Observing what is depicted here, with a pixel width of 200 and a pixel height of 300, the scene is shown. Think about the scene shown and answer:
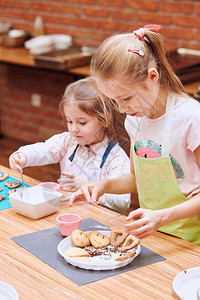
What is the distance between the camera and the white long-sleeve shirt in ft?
6.26

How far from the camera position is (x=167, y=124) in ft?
5.03

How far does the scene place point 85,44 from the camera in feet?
13.8

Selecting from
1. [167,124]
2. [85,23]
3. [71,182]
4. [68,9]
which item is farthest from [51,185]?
[68,9]

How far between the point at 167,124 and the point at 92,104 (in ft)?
1.58

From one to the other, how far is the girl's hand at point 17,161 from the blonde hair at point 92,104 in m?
0.27

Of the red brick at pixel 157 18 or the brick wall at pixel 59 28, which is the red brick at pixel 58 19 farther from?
the red brick at pixel 157 18

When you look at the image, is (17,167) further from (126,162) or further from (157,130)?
(157,130)

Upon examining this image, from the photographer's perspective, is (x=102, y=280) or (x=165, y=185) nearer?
(x=102, y=280)

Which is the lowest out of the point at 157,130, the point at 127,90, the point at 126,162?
the point at 126,162

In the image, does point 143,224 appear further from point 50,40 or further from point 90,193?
point 50,40

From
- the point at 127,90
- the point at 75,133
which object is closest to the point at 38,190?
the point at 75,133

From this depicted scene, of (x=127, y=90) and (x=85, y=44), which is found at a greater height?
(x=127, y=90)

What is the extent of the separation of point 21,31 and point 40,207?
3.30 m

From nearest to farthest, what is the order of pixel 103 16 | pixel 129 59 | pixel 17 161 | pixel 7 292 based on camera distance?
pixel 7 292, pixel 129 59, pixel 17 161, pixel 103 16
